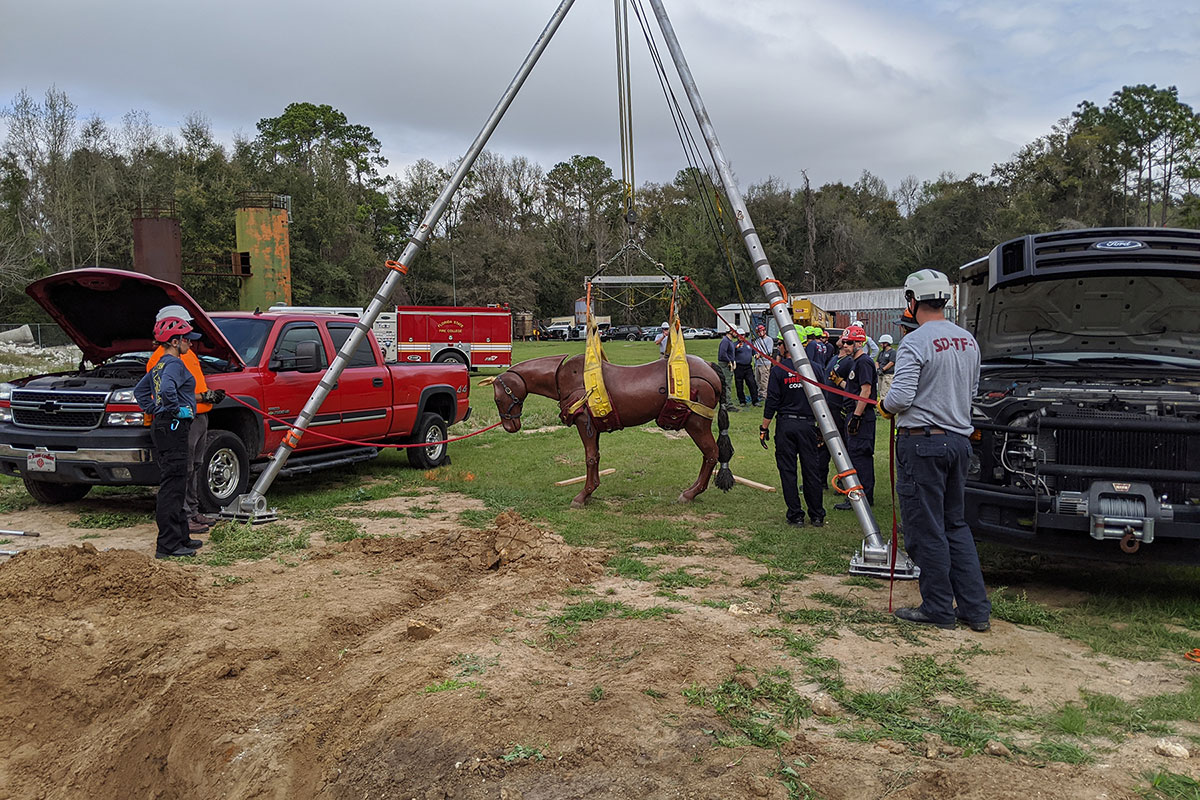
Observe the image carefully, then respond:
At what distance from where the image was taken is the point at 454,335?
33.7 metres

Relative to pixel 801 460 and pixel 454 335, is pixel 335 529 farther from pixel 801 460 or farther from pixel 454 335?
pixel 454 335

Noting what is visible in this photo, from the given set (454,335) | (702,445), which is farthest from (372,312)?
(454,335)

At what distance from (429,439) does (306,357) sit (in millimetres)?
3030

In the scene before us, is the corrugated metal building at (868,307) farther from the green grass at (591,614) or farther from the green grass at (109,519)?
the green grass at (591,614)

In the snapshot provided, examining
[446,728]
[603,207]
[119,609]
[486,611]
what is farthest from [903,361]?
[603,207]

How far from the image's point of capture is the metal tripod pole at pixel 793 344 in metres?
6.94

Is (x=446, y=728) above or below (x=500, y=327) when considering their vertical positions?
below

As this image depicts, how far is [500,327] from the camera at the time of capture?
113ft

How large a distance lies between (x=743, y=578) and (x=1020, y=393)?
2560 millimetres

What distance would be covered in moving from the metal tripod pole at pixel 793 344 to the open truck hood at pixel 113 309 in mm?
5388

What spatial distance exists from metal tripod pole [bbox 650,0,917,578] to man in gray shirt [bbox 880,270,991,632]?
1.21m

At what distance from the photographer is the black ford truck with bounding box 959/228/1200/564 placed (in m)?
5.58

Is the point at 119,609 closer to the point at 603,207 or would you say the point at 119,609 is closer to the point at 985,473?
the point at 985,473

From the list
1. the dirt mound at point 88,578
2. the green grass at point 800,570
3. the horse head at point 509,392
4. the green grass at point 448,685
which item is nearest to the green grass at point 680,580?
the green grass at point 800,570
